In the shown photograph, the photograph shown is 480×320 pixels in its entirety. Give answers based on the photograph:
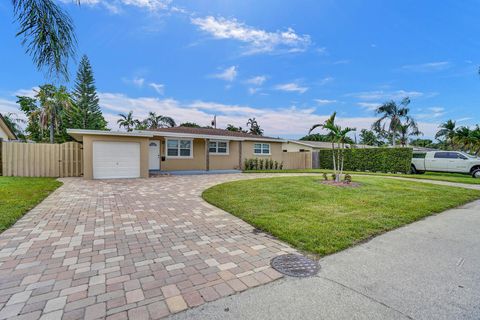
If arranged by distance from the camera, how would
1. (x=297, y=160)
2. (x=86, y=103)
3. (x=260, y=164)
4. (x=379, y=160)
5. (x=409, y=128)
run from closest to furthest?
1. (x=379, y=160)
2. (x=260, y=164)
3. (x=297, y=160)
4. (x=409, y=128)
5. (x=86, y=103)

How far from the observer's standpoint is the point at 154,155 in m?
15.6

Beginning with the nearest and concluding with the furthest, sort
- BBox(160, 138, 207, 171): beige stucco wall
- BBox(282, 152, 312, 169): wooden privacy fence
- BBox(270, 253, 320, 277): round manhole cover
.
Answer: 1. BBox(270, 253, 320, 277): round manhole cover
2. BBox(160, 138, 207, 171): beige stucco wall
3. BBox(282, 152, 312, 169): wooden privacy fence

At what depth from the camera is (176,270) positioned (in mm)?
2789

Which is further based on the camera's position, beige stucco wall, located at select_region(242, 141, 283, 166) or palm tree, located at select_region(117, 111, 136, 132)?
palm tree, located at select_region(117, 111, 136, 132)

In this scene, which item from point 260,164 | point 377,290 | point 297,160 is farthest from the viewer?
point 297,160

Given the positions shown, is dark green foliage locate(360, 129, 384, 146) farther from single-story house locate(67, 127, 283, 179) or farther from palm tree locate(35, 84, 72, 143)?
palm tree locate(35, 84, 72, 143)

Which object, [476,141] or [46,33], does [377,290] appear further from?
[476,141]

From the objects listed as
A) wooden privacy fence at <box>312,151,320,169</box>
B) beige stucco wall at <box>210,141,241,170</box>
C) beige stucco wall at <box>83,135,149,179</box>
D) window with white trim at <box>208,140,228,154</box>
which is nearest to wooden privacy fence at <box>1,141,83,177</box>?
beige stucco wall at <box>83,135,149,179</box>

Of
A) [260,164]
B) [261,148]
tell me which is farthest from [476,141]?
[260,164]

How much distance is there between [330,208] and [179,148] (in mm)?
12443

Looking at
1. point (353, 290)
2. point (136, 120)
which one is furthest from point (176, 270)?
point (136, 120)

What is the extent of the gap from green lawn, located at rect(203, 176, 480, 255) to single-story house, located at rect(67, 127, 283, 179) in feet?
22.2

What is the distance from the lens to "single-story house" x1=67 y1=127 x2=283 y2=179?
11.8 meters

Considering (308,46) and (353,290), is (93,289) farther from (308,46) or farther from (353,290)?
(308,46)
